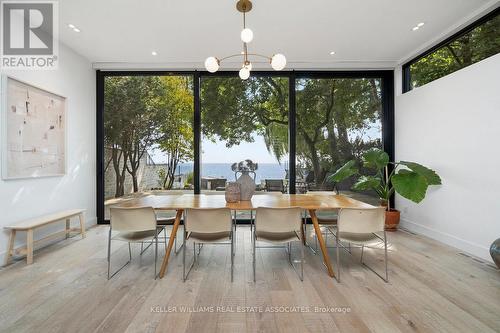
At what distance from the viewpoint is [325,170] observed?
184 inches

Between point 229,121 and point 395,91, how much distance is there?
331 centimetres

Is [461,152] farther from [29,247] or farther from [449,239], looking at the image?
[29,247]

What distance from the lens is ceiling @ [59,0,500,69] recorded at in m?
2.81

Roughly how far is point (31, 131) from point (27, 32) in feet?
4.29

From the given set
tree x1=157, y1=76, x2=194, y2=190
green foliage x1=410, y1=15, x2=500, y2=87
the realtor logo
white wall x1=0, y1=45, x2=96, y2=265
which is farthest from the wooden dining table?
green foliage x1=410, y1=15, x2=500, y2=87

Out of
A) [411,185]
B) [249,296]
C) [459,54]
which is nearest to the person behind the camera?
[249,296]

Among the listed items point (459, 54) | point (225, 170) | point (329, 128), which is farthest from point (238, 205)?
point (459, 54)

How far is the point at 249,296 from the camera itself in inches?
84.0

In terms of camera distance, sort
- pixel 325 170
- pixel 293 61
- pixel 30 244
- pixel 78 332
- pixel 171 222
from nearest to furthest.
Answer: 1. pixel 78 332
2. pixel 30 244
3. pixel 171 222
4. pixel 293 61
5. pixel 325 170

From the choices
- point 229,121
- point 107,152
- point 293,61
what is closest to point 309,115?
point 293,61

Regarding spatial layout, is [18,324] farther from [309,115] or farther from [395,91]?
[395,91]

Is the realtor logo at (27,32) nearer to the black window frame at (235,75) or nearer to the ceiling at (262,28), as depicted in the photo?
the ceiling at (262,28)

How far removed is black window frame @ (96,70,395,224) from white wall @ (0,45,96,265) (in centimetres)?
11

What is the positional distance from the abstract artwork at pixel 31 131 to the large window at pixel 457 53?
5.92 metres
